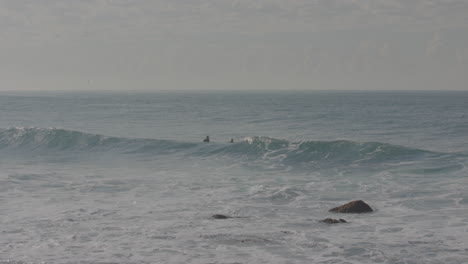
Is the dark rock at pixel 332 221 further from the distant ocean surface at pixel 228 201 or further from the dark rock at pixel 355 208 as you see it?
the dark rock at pixel 355 208

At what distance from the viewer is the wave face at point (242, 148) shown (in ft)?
117

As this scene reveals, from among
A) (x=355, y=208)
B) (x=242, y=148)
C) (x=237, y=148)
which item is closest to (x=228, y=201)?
(x=355, y=208)

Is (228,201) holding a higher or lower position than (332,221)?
lower

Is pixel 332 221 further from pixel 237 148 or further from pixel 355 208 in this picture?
pixel 237 148

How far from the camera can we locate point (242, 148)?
132 ft

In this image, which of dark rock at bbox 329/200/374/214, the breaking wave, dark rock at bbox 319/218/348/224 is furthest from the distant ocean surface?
dark rock at bbox 329/200/374/214

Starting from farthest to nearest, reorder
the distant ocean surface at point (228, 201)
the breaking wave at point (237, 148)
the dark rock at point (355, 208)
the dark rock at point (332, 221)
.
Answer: the breaking wave at point (237, 148), the dark rock at point (355, 208), the dark rock at point (332, 221), the distant ocean surface at point (228, 201)

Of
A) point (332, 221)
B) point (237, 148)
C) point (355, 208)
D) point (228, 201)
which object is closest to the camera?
point (332, 221)

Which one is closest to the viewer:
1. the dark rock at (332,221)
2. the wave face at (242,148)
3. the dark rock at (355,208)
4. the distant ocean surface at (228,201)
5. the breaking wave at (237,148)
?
the distant ocean surface at (228,201)

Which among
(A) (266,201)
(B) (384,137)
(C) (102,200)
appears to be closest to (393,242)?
(A) (266,201)

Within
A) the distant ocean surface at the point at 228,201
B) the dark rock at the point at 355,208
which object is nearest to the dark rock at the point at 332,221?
the distant ocean surface at the point at 228,201

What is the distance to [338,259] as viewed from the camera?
14.5 m

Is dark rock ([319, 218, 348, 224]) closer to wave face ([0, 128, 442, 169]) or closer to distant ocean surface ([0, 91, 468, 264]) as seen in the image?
distant ocean surface ([0, 91, 468, 264])

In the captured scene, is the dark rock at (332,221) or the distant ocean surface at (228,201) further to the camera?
the dark rock at (332,221)
